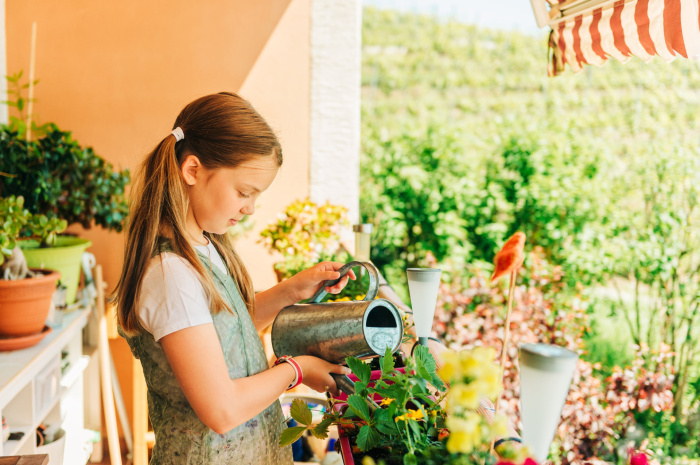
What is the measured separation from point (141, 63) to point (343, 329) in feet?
8.07

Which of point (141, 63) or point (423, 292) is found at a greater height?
point (141, 63)

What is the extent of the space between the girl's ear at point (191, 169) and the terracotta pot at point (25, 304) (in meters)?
0.95

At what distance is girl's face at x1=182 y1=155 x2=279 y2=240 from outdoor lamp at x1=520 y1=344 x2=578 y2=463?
67cm

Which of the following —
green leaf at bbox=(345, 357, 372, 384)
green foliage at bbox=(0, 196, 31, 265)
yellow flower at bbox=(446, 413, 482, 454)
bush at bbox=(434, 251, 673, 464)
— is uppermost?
green foliage at bbox=(0, 196, 31, 265)

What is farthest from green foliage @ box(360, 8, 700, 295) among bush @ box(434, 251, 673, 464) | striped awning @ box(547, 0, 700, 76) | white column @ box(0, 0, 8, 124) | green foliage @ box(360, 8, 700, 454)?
white column @ box(0, 0, 8, 124)

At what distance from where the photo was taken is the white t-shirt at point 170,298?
96cm

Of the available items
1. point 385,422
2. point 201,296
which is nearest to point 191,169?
point 201,296

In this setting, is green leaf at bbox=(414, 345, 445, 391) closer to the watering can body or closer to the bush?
the watering can body

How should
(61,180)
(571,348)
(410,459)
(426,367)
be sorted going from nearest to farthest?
1. (410,459)
2. (426,367)
3. (61,180)
4. (571,348)

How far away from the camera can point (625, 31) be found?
5.21 ft

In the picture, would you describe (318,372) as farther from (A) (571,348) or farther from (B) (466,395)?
(A) (571,348)

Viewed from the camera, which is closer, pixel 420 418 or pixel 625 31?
pixel 420 418

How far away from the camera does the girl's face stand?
110cm

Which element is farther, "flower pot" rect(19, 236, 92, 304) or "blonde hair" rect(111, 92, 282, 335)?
"flower pot" rect(19, 236, 92, 304)
